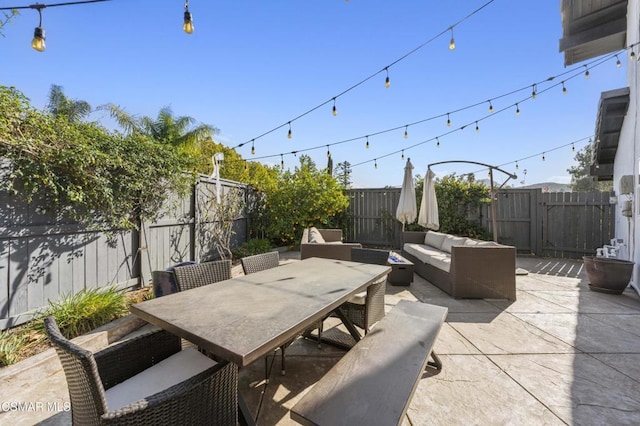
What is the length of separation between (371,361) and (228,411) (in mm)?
806

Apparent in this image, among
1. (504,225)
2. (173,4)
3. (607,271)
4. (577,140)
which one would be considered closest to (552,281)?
(607,271)

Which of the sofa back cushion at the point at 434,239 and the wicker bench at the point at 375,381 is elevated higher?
the sofa back cushion at the point at 434,239

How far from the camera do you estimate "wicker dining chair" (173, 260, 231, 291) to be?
2.21 metres

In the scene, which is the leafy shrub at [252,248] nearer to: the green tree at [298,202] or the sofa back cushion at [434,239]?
the green tree at [298,202]

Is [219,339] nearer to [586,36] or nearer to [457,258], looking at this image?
[457,258]

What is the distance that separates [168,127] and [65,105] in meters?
3.70

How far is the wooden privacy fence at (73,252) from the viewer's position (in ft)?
8.34

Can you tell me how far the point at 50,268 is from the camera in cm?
285

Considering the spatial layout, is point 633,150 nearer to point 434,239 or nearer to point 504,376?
point 434,239

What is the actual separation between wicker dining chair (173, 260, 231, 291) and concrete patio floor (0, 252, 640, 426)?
83 cm

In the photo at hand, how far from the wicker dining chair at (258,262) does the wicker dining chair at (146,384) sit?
111 cm

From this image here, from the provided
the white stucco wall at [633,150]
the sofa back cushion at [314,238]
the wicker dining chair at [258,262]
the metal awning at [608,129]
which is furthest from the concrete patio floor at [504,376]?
the metal awning at [608,129]

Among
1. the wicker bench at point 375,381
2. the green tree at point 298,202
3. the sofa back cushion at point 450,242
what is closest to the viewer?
the wicker bench at point 375,381

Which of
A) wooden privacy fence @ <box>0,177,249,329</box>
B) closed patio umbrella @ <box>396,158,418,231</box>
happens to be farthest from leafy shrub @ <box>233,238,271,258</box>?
closed patio umbrella @ <box>396,158,418,231</box>
